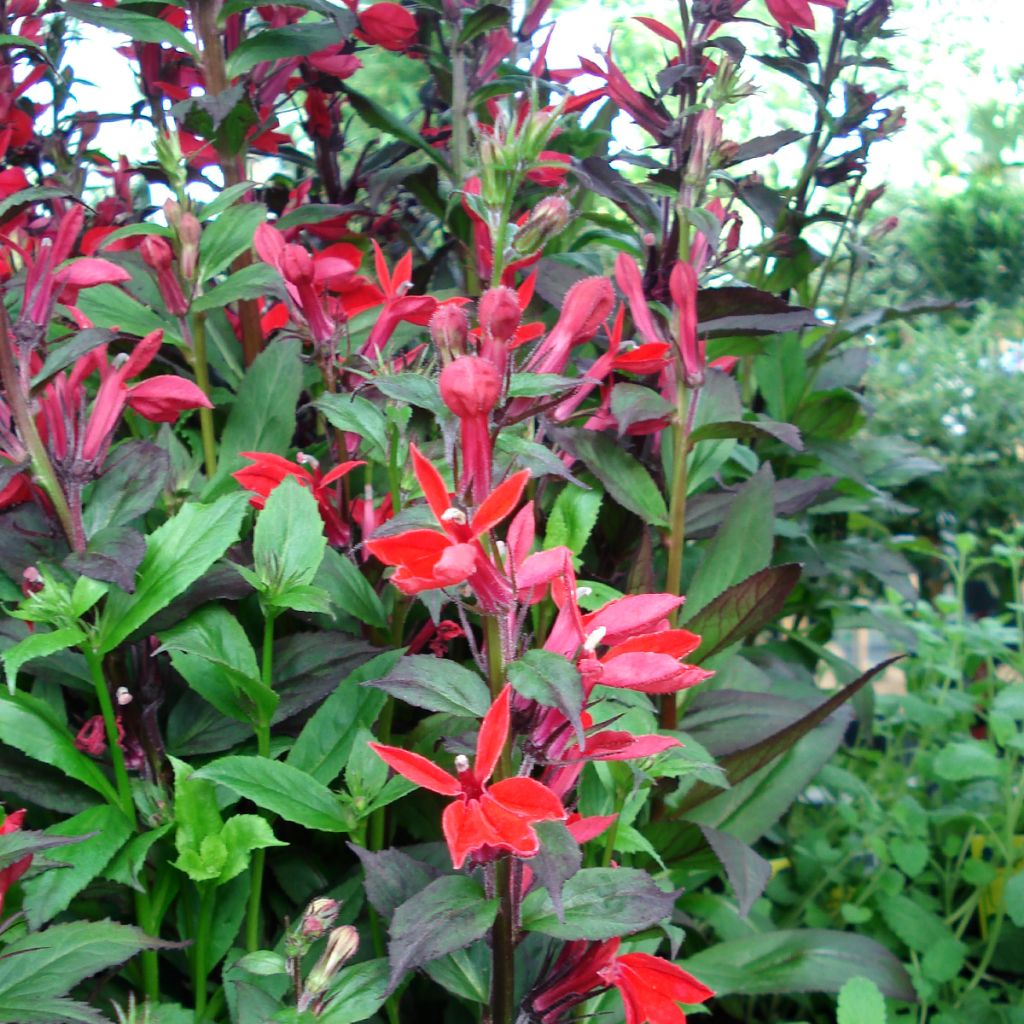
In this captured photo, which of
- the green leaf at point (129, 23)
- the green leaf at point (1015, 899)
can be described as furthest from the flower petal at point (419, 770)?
the green leaf at point (1015, 899)

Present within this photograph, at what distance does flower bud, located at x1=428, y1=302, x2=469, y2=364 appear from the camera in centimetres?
40

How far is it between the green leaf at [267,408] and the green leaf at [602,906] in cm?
35

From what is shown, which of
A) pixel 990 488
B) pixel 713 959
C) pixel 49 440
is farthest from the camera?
pixel 990 488

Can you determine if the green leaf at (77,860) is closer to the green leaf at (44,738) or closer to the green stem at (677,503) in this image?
the green leaf at (44,738)

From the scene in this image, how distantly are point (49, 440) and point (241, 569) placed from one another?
144 mm

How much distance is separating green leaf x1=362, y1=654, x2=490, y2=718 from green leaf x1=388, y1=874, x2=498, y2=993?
0.07 m

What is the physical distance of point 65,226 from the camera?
1.86ft

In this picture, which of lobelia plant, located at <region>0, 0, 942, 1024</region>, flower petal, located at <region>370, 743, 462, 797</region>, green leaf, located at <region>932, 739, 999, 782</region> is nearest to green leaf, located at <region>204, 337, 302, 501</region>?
lobelia plant, located at <region>0, 0, 942, 1024</region>

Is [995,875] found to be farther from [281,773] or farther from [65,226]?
[65,226]

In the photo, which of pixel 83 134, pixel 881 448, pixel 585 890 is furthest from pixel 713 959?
pixel 83 134

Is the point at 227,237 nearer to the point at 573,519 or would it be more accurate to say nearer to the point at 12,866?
the point at 573,519


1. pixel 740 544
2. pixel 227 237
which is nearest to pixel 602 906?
pixel 740 544

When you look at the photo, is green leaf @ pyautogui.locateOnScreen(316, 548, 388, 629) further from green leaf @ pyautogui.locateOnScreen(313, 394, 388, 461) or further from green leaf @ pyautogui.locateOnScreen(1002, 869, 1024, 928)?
green leaf @ pyautogui.locateOnScreen(1002, 869, 1024, 928)

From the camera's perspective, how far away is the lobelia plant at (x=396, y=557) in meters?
0.40
